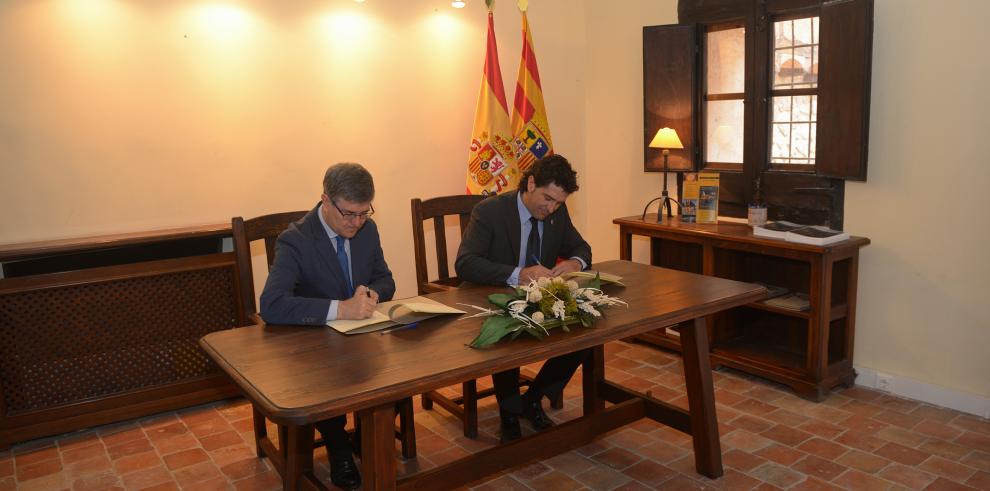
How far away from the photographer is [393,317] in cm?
242

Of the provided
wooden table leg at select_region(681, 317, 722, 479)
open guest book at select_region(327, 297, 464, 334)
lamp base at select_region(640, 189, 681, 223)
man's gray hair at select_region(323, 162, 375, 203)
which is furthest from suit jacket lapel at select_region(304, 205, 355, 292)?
lamp base at select_region(640, 189, 681, 223)

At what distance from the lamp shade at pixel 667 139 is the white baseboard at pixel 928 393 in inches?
60.3

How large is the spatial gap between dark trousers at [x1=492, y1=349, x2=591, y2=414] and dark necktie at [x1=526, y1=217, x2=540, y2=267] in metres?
0.44

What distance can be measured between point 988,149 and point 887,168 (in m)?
0.43

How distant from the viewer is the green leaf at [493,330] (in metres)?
2.16

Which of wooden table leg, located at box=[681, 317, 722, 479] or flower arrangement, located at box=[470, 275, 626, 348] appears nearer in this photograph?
flower arrangement, located at box=[470, 275, 626, 348]

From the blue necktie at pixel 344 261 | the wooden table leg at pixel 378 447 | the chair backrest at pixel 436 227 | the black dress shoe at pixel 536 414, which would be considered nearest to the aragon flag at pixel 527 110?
the chair backrest at pixel 436 227

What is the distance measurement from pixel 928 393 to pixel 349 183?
293 centimetres

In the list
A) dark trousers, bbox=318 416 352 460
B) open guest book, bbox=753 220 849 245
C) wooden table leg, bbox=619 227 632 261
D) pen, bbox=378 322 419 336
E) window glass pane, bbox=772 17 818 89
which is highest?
window glass pane, bbox=772 17 818 89

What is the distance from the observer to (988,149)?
3.24 meters

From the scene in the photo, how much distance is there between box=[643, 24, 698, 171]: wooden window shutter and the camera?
4.31m

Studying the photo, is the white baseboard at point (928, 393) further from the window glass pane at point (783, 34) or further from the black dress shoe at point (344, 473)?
the black dress shoe at point (344, 473)

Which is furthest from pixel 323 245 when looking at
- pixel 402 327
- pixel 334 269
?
pixel 402 327

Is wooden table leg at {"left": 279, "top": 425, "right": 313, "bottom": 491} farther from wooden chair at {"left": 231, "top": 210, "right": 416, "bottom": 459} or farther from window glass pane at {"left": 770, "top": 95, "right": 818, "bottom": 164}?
window glass pane at {"left": 770, "top": 95, "right": 818, "bottom": 164}
